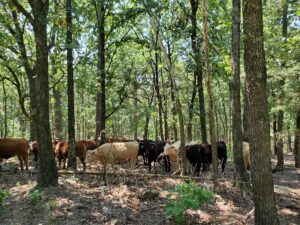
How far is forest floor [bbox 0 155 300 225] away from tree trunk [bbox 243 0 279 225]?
1.70m

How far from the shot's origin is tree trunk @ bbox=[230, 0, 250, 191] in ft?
31.5

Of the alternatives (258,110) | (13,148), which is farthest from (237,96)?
(13,148)

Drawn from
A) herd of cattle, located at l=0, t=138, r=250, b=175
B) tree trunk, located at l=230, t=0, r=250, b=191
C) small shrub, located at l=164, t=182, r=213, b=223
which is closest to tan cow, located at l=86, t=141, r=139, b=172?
herd of cattle, located at l=0, t=138, r=250, b=175

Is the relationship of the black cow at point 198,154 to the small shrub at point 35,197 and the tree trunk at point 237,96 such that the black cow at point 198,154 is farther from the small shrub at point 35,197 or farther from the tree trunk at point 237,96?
the small shrub at point 35,197

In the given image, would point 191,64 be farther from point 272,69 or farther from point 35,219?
point 35,219

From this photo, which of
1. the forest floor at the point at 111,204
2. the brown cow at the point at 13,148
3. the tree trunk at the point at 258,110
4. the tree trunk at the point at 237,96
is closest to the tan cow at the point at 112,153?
the forest floor at the point at 111,204

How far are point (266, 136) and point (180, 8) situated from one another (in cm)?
1187

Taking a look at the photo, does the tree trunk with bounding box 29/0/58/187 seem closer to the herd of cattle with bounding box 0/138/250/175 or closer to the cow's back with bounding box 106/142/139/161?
the herd of cattle with bounding box 0/138/250/175

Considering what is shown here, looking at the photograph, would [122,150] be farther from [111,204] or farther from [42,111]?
[111,204]

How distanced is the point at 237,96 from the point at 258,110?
3383 millimetres

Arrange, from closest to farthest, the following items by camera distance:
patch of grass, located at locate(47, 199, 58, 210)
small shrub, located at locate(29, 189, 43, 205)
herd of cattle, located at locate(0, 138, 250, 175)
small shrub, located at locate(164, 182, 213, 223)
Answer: small shrub, located at locate(164, 182, 213, 223) → patch of grass, located at locate(47, 199, 58, 210) → small shrub, located at locate(29, 189, 43, 205) → herd of cattle, located at locate(0, 138, 250, 175)

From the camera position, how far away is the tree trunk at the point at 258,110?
6.36 metres

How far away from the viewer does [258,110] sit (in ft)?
20.9

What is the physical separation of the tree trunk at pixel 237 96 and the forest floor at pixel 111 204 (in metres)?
0.58
